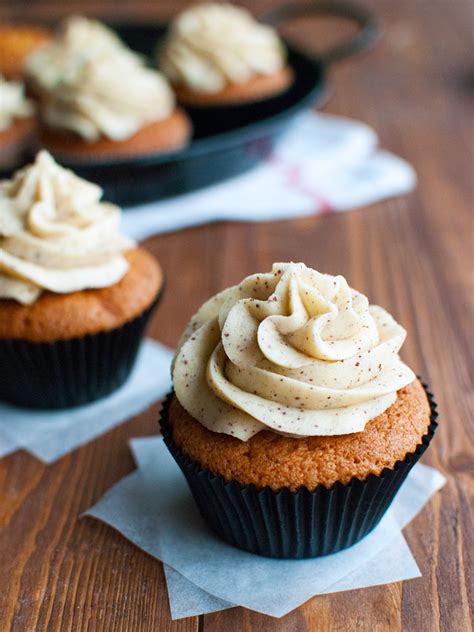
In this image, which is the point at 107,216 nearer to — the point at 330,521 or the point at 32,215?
the point at 32,215

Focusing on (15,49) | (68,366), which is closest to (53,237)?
(68,366)

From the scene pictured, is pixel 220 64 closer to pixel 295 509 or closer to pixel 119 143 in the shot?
pixel 119 143

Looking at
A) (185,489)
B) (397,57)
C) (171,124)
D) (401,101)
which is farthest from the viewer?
(397,57)

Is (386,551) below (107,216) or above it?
below

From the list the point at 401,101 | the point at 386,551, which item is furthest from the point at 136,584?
the point at 401,101

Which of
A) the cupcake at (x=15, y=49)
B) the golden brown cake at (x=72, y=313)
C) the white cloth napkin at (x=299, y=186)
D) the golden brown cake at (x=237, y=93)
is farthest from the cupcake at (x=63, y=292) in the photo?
the cupcake at (x=15, y=49)

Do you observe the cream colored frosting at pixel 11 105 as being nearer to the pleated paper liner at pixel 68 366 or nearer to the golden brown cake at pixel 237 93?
the golden brown cake at pixel 237 93

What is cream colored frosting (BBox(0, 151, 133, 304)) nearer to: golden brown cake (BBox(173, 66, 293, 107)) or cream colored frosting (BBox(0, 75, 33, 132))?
cream colored frosting (BBox(0, 75, 33, 132))
